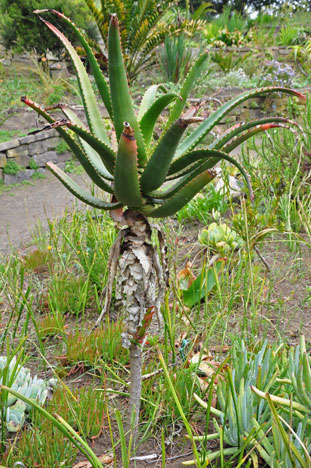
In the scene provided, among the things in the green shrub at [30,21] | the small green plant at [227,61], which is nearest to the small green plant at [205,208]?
the green shrub at [30,21]

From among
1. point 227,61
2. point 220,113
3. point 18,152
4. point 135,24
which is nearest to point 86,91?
point 220,113

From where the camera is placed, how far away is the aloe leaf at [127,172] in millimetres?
1032

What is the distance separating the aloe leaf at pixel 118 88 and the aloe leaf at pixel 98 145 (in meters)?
0.09

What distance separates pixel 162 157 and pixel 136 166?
0.08 metres

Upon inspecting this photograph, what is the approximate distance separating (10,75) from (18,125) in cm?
228

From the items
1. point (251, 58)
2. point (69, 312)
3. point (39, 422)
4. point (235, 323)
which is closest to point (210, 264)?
point (235, 323)

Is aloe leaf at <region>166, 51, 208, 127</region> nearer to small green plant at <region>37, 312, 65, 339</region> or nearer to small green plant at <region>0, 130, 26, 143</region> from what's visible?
small green plant at <region>37, 312, 65, 339</region>

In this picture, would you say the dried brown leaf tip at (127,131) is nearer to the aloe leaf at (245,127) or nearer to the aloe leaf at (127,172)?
the aloe leaf at (127,172)

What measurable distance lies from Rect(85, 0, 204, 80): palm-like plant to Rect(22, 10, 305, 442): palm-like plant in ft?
22.4

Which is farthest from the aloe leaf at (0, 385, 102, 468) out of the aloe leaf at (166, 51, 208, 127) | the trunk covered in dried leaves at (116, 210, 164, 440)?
the aloe leaf at (166, 51, 208, 127)

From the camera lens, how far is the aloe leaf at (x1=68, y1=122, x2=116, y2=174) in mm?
1099

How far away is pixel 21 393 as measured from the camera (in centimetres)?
160

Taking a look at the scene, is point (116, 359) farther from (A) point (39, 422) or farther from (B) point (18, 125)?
(B) point (18, 125)

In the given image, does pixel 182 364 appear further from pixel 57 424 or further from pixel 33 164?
pixel 33 164
